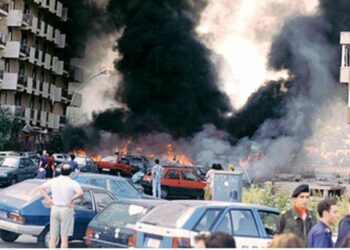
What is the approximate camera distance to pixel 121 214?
32.4ft

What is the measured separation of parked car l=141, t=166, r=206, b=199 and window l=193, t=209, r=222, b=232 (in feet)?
56.0

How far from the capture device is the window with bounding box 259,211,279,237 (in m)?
8.95

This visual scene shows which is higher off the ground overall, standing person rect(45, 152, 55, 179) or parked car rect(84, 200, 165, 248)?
standing person rect(45, 152, 55, 179)

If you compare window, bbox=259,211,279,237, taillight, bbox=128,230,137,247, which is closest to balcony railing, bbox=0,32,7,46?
taillight, bbox=128,230,137,247

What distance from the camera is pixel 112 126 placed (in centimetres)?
5331

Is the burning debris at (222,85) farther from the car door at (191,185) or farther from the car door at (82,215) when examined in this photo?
the car door at (82,215)

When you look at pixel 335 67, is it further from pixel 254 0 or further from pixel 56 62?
pixel 56 62

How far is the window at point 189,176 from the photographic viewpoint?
Result: 86.0ft

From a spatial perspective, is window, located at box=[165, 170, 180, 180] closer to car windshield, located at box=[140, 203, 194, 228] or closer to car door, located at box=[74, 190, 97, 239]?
car door, located at box=[74, 190, 97, 239]

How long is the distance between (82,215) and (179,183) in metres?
14.5

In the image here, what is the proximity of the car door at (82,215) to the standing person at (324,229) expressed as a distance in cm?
590

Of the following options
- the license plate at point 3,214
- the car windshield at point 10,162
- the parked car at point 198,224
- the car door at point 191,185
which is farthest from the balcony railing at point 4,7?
the parked car at point 198,224

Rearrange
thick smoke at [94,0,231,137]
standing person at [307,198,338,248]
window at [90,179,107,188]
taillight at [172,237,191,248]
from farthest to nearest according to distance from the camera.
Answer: thick smoke at [94,0,231,137] < window at [90,179,107,188] < taillight at [172,237,191,248] < standing person at [307,198,338,248]

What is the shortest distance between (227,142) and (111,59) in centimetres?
1476
